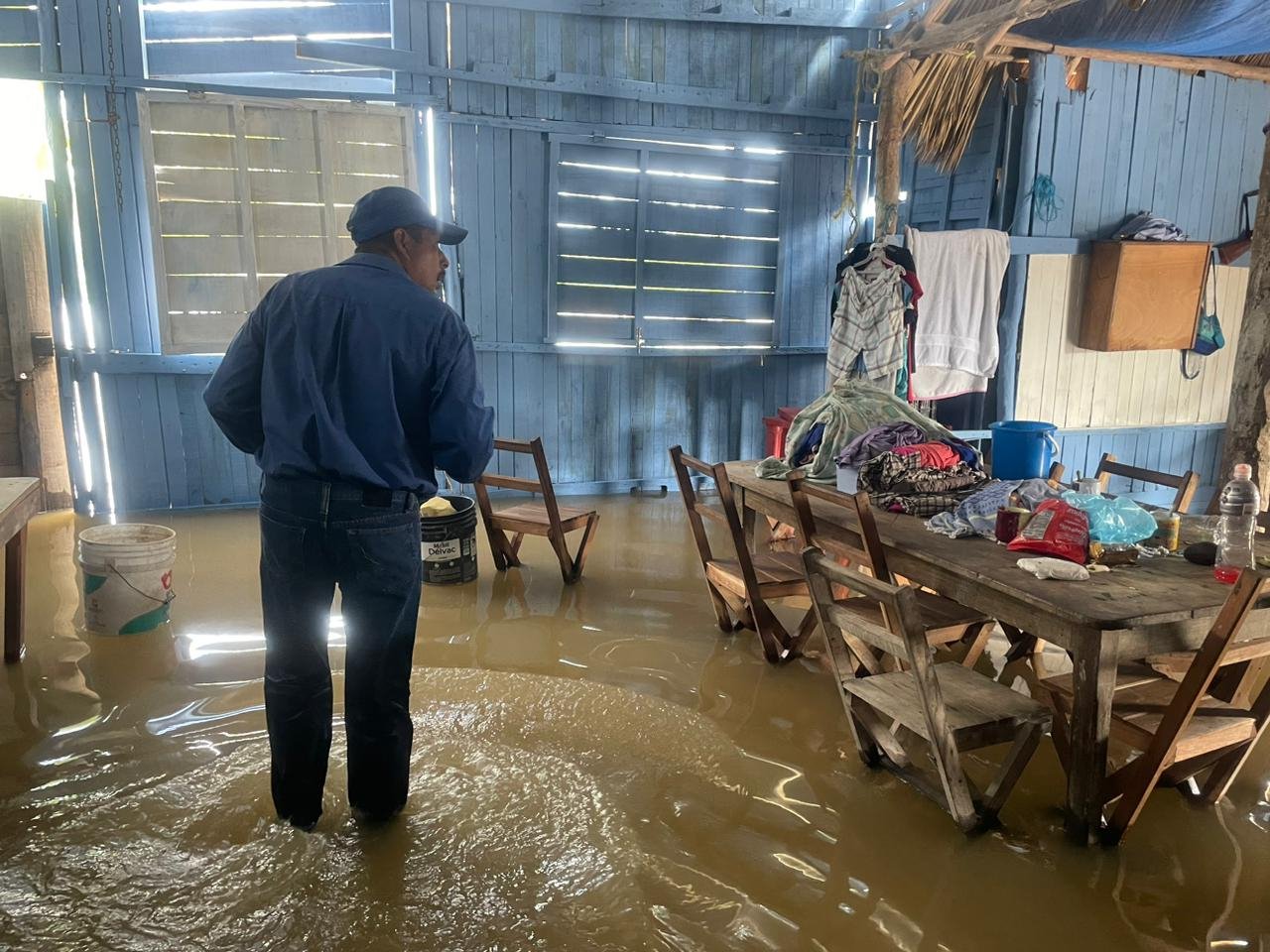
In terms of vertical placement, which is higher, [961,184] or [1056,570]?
[961,184]

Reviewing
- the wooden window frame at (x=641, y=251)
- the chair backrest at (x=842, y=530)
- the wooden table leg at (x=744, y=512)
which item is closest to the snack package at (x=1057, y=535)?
the chair backrest at (x=842, y=530)

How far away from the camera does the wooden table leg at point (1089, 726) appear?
106 inches

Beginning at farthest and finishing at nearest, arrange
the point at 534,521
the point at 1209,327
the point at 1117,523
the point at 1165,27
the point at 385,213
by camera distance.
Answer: the point at 1209,327 → the point at 534,521 → the point at 1165,27 → the point at 1117,523 → the point at 385,213

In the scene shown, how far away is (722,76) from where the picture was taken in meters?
7.70

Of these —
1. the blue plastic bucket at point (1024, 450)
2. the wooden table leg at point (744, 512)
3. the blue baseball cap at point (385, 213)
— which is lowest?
the wooden table leg at point (744, 512)

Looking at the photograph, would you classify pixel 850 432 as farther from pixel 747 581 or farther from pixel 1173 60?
pixel 1173 60

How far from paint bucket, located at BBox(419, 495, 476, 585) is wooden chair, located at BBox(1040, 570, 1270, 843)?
3284 mm

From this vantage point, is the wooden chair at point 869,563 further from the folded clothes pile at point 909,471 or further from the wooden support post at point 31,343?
the wooden support post at point 31,343

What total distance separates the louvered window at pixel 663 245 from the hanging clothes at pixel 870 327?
1884 millimetres

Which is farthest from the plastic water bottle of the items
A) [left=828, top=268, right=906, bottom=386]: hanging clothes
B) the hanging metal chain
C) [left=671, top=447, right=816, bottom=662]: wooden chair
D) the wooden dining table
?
the hanging metal chain

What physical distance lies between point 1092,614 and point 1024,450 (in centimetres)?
158

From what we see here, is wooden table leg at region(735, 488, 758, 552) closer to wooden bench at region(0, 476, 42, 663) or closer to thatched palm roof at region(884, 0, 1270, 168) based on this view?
thatched palm roof at region(884, 0, 1270, 168)

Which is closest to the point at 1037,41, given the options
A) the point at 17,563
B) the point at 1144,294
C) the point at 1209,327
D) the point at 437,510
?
the point at 1144,294

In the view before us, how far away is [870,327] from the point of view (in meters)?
6.25
